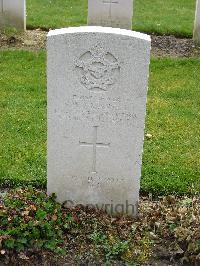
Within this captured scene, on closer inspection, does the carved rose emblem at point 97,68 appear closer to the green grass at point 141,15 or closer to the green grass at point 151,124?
the green grass at point 151,124

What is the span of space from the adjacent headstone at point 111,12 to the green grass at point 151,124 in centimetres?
149

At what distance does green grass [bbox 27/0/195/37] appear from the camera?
37.9 ft

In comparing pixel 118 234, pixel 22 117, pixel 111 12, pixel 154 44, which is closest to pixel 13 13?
pixel 111 12

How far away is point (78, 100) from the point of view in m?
4.61

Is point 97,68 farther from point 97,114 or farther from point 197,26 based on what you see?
point 197,26

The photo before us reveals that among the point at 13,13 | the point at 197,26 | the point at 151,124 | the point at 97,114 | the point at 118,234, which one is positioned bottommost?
the point at 118,234

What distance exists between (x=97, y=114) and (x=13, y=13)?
648cm

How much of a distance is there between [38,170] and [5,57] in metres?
3.98

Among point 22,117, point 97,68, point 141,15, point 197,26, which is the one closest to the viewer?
point 97,68

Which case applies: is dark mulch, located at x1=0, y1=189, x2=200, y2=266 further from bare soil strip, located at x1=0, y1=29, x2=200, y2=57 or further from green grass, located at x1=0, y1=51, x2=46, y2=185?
bare soil strip, located at x1=0, y1=29, x2=200, y2=57

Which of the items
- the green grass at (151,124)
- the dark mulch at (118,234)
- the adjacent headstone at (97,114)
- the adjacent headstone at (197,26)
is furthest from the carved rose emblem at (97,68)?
the adjacent headstone at (197,26)

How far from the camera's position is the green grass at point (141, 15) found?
11555 millimetres

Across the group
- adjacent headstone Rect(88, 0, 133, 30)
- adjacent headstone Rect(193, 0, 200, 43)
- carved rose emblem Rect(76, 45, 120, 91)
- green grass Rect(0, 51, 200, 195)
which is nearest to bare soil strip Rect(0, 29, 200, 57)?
adjacent headstone Rect(193, 0, 200, 43)

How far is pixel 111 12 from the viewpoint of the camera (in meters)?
10.7
